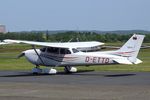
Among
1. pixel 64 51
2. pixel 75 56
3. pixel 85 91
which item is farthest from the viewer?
pixel 64 51

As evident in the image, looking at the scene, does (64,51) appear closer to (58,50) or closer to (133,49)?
(58,50)

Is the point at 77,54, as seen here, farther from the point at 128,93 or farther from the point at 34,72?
the point at 128,93

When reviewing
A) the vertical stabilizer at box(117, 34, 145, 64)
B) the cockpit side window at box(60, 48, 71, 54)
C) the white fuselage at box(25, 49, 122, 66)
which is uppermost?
the vertical stabilizer at box(117, 34, 145, 64)

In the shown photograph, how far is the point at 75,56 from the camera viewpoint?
31.2 m

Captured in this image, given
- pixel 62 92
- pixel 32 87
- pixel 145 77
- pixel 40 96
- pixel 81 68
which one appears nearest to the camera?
pixel 40 96

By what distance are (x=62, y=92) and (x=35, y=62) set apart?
41.0 feet

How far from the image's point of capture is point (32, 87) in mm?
22266

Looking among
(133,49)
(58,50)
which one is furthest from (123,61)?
(58,50)

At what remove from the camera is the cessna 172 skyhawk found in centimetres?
2989

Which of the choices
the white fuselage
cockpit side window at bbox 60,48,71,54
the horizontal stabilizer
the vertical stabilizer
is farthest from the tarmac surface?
cockpit side window at bbox 60,48,71,54

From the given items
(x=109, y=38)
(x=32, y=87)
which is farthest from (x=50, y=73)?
(x=109, y=38)

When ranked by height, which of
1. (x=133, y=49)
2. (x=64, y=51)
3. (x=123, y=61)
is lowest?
(x=123, y=61)

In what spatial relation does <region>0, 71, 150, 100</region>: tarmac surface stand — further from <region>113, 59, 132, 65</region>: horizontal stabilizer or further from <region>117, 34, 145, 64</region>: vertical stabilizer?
<region>117, 34, 145, 64</region>: vertical stabilizer

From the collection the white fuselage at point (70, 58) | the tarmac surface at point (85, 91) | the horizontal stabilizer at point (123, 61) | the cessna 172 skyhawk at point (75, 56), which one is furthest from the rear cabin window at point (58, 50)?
the tarmac surface at point (85, 91)
